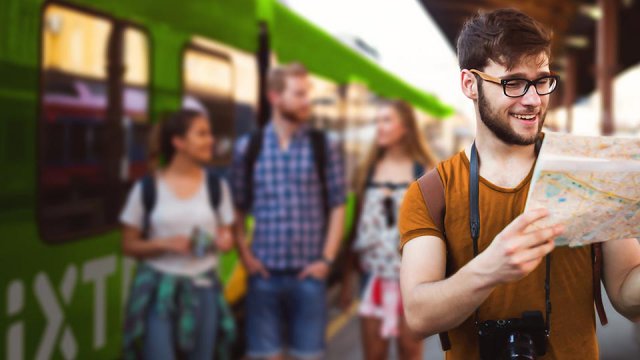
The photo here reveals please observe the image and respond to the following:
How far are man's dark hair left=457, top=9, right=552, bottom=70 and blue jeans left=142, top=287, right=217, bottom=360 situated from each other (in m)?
2.24

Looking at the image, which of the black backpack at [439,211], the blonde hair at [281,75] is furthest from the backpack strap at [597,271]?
the blonde hair at [281,75]

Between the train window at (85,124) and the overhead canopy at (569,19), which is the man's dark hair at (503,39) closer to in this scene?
the train window at (85,124)

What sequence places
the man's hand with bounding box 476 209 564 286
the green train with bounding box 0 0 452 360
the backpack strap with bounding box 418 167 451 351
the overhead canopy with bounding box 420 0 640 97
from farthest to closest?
the overhead canopy with bounding box 420 0 640 97
the green train with bounding box 0 0 452 360
the backpack strap with bounding box 418 167 451 351
the man's hand with bounding box 476 209 564 286

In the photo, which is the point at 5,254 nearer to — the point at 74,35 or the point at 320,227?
the point at 74,35

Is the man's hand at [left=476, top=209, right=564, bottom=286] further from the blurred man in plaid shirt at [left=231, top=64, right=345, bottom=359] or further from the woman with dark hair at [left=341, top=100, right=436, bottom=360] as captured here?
the woman with dark hair at [left=341, top=100, right=436, bottom=360]

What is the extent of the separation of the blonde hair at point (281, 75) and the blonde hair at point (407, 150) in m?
0.61

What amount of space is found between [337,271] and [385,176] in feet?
17.2

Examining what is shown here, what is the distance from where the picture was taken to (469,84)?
162 centimetres

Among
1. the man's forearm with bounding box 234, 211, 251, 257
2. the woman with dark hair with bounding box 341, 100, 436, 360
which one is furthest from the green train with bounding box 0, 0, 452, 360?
the woman with dark hair with bounding box 341, 100, 436, 360

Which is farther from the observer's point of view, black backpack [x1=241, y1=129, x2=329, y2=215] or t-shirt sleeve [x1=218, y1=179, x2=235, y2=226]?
black backpack [x1=241, y1=129, x2=329, y2=215]

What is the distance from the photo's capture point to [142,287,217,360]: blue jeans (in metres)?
3.47

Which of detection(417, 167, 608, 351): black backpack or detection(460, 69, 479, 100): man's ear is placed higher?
detection(460, 69, 479, 100): man's ear

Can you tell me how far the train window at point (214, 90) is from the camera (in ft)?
16.2

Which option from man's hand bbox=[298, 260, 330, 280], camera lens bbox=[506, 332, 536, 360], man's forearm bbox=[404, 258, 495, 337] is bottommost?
man's hand bbox=[298, 260, 330, 280]
